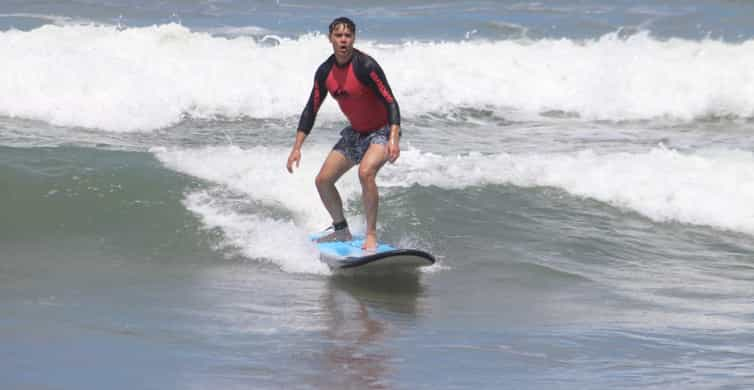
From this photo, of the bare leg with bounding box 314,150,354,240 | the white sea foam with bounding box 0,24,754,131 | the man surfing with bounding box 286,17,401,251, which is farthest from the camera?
the white sea foam with bounding box 0,24,754,131

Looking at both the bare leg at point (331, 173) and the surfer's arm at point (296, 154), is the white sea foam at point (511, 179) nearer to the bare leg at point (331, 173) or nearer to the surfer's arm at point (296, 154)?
the bare leg at point (331, 173)

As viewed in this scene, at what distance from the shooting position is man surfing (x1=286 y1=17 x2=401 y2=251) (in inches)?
290

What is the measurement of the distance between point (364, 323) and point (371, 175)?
51.5 inches

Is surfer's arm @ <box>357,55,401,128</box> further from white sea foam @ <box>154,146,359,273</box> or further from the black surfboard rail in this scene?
white sea foam @ <box>154,146,359,273</box>

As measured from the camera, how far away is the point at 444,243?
8.92 meters

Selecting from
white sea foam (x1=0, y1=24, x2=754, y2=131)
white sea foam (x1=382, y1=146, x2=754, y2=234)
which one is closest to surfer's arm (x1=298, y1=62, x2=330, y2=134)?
white sea foam (x1=382, y1=146, x2=754, y2=234)

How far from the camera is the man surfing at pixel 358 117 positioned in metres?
7.37

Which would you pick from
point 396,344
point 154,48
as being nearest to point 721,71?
point 154,48

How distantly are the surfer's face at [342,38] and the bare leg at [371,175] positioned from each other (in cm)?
67

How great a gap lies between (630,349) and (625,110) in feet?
39.2

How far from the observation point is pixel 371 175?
7.39 m

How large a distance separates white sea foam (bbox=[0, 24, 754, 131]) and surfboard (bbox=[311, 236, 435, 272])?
6463 mm

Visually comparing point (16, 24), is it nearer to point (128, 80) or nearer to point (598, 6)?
point (128, 80)

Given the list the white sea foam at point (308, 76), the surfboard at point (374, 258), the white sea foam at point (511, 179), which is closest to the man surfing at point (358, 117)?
the surfboard at point (374, 258)
